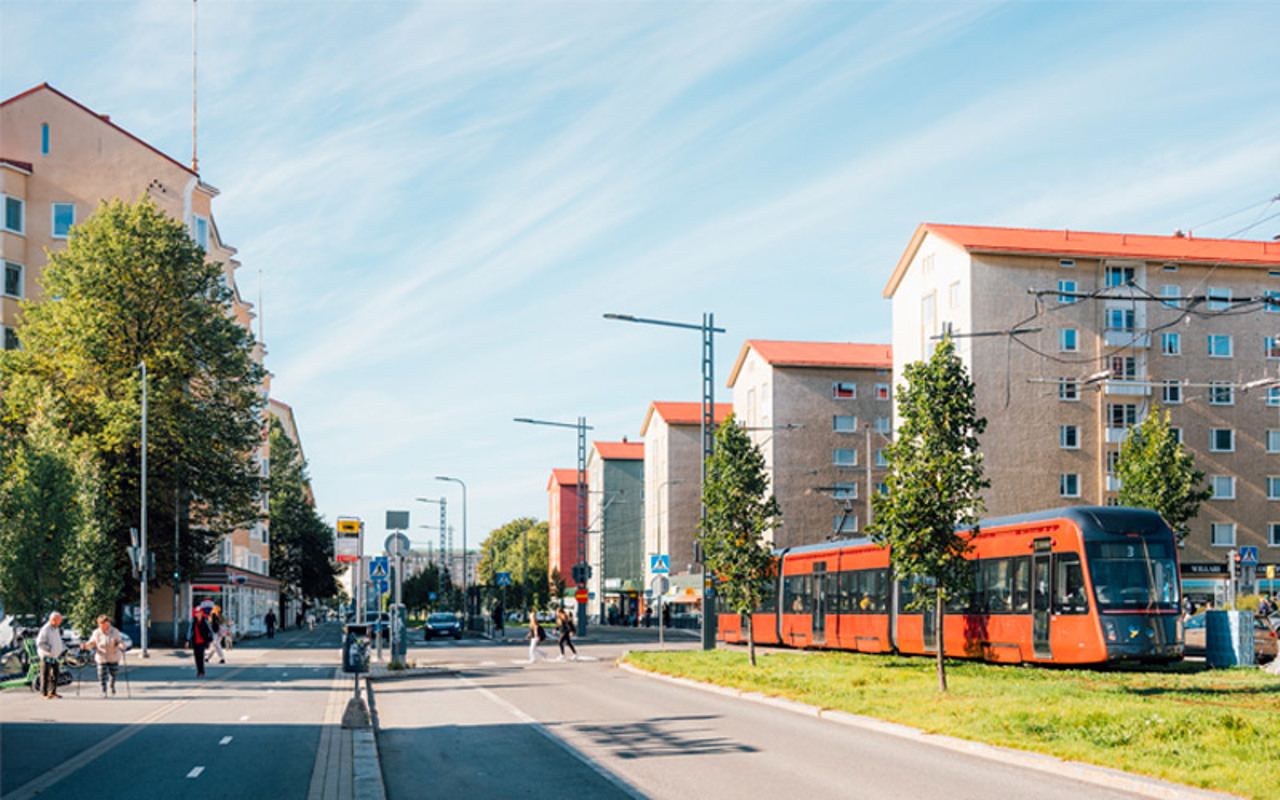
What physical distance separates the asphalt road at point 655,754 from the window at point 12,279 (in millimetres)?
43951

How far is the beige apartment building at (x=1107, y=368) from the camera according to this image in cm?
6156

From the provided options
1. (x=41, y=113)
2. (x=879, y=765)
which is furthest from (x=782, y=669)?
(x=41, y=113)

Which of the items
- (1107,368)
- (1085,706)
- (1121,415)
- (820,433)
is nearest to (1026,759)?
(1085,706)

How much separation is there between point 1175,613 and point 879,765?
586 inches

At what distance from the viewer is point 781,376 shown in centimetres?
8125

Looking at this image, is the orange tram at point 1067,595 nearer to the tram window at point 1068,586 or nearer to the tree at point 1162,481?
the tram window at point 1068,586

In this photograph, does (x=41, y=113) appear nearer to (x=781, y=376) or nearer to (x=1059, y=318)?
(x=781, y=376)

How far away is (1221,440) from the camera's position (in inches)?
2507

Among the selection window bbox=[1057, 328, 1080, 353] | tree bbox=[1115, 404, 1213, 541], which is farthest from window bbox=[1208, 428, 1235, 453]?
tree bbox=[1115, 404, 1213, 541]

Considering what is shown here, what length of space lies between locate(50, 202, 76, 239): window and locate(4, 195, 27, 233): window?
4.11ft

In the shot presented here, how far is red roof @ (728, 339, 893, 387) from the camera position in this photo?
81.6m

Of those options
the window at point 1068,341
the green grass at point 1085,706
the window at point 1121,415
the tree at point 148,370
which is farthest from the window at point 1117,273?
the tree at point 148,370

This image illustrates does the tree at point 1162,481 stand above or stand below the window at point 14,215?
below

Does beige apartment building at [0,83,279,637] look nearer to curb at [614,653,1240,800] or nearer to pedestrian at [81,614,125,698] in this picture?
pedestrian at [81,614,125,698]
